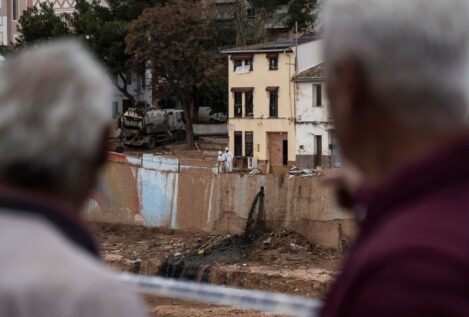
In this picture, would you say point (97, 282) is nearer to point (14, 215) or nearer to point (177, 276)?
point (14, 215)

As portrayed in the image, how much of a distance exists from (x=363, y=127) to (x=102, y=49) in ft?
140

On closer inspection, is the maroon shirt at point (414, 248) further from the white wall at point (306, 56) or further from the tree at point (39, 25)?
the tree at point (39, 25)

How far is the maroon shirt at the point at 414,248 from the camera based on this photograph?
4.75 feet

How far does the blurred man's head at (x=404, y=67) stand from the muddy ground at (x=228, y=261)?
1723 cm

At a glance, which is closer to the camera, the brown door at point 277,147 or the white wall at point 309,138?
the white wall at point 309,138

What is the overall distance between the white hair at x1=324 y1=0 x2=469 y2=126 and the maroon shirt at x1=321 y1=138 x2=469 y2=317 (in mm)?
102

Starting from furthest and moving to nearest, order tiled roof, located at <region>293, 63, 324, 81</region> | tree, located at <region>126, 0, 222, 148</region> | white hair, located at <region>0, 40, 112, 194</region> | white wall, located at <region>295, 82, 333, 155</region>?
tree, located at <region>126, 0, 222, 148</region> → tiled roof, located at <region>293, 63, 324, 81</region> → white wall, located at <region>295, 82, 333, 155</region> → white hair, located at <region>0, 40, 112, 194</region>

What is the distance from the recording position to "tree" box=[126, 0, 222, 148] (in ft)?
131

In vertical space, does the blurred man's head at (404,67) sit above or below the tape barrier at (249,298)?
above

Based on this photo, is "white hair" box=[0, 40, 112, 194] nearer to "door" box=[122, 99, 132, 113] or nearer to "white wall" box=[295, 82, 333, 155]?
"white wall" box=[295, 82, 333, 155]

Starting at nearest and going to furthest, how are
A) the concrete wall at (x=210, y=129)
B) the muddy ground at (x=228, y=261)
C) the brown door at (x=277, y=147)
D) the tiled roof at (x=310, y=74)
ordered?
the muddy ground at (x=228, y=261)
the tiled roof at (x=310, y=74)
the brown door at (x=277, y=147)
the concrete wall at (x=210, y=129)

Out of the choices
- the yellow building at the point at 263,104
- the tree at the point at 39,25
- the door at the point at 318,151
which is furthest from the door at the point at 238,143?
the tree at the point at 39,25

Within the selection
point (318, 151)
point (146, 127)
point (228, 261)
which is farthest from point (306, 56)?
point (228, 261)

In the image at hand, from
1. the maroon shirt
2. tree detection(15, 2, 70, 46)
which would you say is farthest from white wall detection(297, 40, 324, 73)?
the maroon shirt
